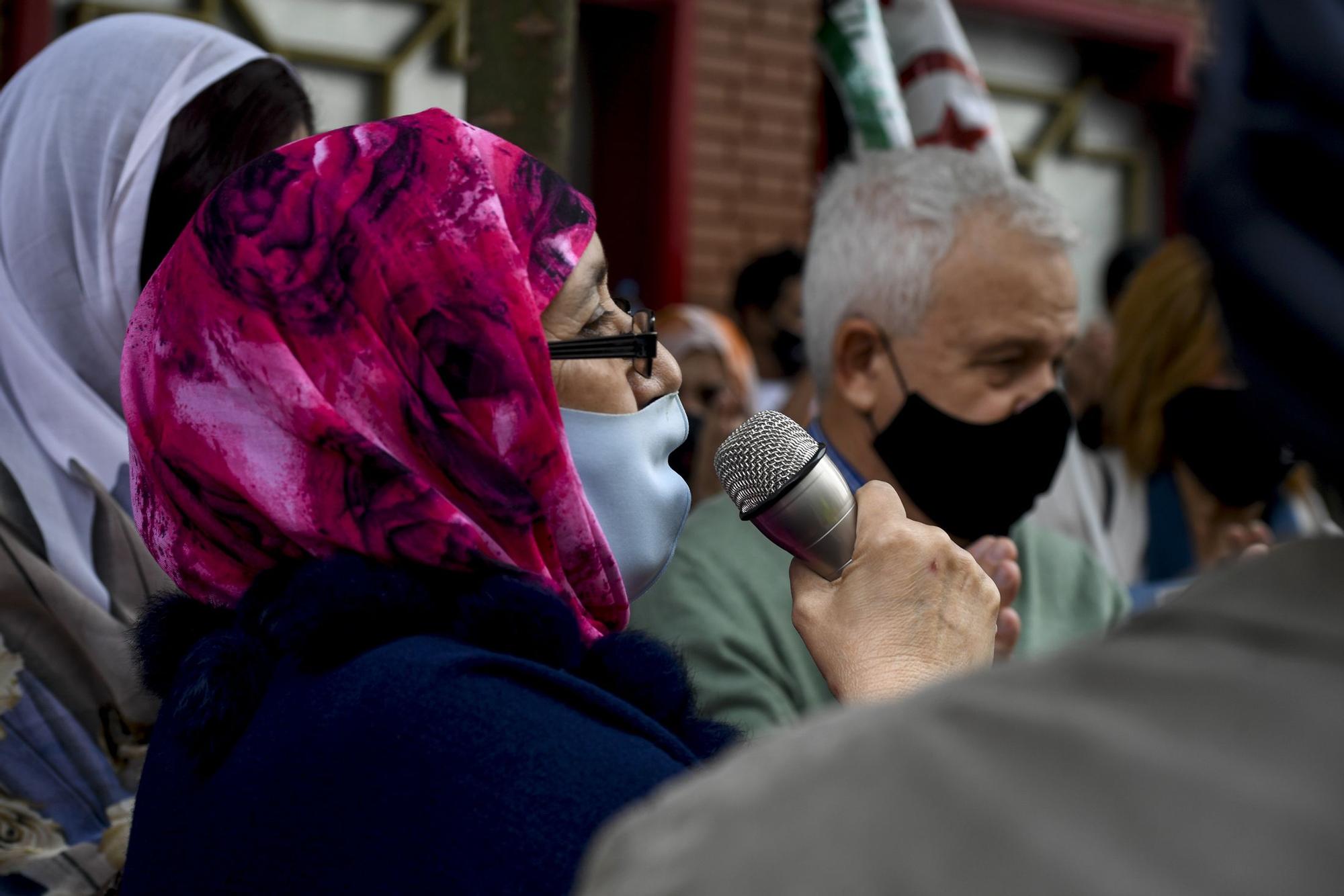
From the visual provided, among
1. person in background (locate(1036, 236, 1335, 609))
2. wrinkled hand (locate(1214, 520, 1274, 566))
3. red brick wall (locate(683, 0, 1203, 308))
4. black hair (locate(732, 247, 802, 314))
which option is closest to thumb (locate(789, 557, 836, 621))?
wrinkled hand (locate(1214, 520, 1274, 566))

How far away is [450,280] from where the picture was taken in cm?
164

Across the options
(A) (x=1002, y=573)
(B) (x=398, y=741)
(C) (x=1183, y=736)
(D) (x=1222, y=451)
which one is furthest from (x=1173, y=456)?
(C) (x=1183, y=736)

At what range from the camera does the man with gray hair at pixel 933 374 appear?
115 inches

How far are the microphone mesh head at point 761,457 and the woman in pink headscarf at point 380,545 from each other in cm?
15

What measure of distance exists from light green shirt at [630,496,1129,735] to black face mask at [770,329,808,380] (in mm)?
3219

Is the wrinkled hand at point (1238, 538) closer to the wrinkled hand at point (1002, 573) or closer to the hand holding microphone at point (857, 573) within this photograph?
the wrinkled hand at point (1002, 573)

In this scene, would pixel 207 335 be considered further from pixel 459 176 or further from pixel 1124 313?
pixel 1124 313

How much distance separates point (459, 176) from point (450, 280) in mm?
143

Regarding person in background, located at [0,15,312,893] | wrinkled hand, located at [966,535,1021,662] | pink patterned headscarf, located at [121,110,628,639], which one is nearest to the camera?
pink patterned headscarf, located at [121,110,628,639]

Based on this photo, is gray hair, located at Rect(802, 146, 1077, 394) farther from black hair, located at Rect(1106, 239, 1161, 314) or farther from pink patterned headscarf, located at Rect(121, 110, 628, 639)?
black hair, located at Rect(1106, 239, 1161, 314)

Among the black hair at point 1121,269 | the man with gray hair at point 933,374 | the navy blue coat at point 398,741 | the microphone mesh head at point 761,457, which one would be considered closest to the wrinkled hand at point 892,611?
the microphone mesh head at point 761,457

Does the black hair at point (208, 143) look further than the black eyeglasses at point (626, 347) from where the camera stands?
Yes

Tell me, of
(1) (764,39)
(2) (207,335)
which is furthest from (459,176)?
(1) (764,39)

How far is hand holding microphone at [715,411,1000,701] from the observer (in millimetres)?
1818
